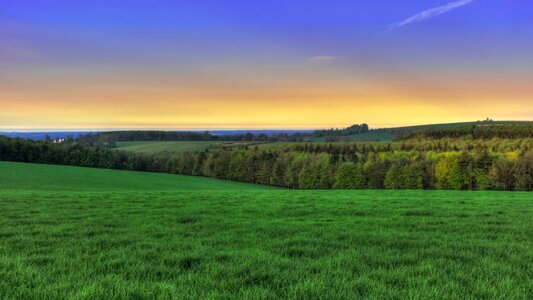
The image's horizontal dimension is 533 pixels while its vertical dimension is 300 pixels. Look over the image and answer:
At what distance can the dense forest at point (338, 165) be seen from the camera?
67875 mm

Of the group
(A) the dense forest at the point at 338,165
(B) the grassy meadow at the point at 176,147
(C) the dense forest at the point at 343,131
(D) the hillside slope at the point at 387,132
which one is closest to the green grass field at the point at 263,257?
(A) the dense forest at the point at 338,165

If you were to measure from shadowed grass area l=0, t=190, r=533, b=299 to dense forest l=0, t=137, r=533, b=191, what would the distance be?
6587 centimetres

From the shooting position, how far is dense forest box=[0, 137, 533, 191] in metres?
67.9

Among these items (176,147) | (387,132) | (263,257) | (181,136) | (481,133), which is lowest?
(176,147)

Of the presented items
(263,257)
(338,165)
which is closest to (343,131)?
(338,165)

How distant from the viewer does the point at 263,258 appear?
6055mm

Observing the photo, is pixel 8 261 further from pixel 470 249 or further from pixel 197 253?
pixel 470 249

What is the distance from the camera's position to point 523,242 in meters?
7.63

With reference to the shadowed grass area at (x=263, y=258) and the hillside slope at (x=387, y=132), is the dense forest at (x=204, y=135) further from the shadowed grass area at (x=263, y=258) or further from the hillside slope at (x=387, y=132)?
the shadowed grass area at (x=263, y=258)

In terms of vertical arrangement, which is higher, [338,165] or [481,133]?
[481,133]

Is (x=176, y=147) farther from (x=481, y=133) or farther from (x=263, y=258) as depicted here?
(x=263, y=258)

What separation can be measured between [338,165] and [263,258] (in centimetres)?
7578

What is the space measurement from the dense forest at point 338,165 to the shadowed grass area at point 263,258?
216ft

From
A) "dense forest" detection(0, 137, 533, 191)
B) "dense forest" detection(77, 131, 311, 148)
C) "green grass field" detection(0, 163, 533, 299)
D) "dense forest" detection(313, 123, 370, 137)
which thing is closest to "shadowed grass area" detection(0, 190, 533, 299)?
"green grass field" detection(0, 163, 533, 299)
